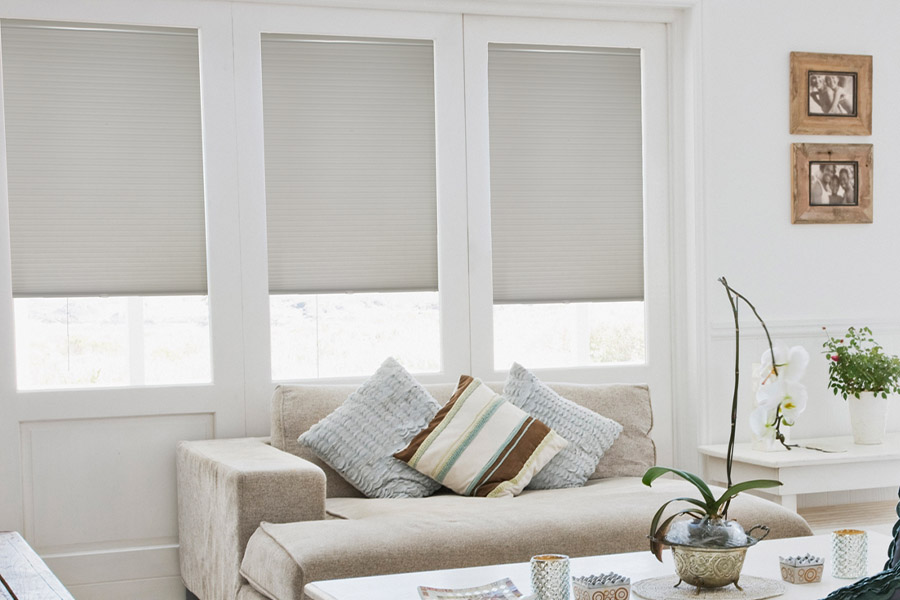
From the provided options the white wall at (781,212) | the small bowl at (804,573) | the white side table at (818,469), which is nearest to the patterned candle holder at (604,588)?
the small bowl at (804,573)

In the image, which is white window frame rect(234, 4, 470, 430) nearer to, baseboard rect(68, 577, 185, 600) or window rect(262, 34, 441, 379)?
window rect(262, 34, 441, 379)

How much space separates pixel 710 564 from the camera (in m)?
1.94

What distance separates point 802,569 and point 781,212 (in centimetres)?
247

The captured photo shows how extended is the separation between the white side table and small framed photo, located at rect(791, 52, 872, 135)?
1294 millimetres

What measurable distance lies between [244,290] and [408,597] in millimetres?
1985

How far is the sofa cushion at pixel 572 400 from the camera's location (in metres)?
3.44

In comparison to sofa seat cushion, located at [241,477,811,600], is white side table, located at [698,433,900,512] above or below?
below

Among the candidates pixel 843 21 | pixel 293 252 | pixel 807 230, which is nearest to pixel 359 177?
pixel 293 252

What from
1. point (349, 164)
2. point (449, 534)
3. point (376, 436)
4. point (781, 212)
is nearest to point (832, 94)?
point (781, 212)

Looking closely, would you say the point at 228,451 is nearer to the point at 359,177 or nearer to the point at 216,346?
the point at 216,346

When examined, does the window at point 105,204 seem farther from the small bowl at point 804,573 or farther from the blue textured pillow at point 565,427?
the small bowl at point 804,573

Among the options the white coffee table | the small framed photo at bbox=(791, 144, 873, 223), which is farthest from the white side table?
the white coffee table

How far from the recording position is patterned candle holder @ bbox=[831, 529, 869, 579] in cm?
206

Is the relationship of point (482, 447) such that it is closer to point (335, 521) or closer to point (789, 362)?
point (335, 521)
